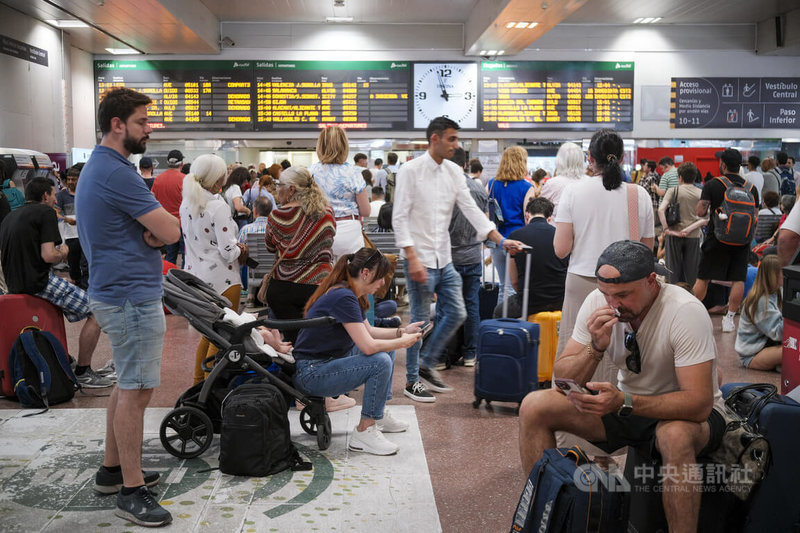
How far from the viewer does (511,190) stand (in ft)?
21.9

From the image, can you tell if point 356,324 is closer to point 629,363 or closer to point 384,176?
point 629,363

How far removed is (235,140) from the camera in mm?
11797

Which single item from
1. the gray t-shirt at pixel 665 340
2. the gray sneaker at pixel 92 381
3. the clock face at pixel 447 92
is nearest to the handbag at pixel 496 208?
the gray sneaker at pixel 92 381

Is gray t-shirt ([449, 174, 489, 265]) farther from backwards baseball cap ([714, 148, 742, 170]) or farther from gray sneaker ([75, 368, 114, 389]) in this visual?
backwards baseball cap ([714, 148, 742, 170])

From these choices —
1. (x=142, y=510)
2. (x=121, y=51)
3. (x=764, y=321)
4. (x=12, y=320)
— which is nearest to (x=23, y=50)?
(x=121, y=51)

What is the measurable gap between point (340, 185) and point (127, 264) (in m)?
2.16

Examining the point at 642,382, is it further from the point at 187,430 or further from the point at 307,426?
the point at 187,430

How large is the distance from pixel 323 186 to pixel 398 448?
6.25 feet

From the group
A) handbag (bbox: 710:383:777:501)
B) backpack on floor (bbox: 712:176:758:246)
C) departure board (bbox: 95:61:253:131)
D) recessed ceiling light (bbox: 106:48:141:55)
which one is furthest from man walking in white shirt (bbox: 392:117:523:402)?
recessed ceiling light (bbox: 106:48:141:55)

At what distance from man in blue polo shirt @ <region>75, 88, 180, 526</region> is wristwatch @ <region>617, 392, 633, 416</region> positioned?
1.86m

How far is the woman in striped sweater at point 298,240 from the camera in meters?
4.51

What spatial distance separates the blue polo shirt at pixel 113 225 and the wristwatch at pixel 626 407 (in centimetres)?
198

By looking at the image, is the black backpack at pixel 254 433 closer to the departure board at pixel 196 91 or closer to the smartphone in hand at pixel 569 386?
the smartphone in hand at pixel 569 386

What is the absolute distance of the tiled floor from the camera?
126 inches
